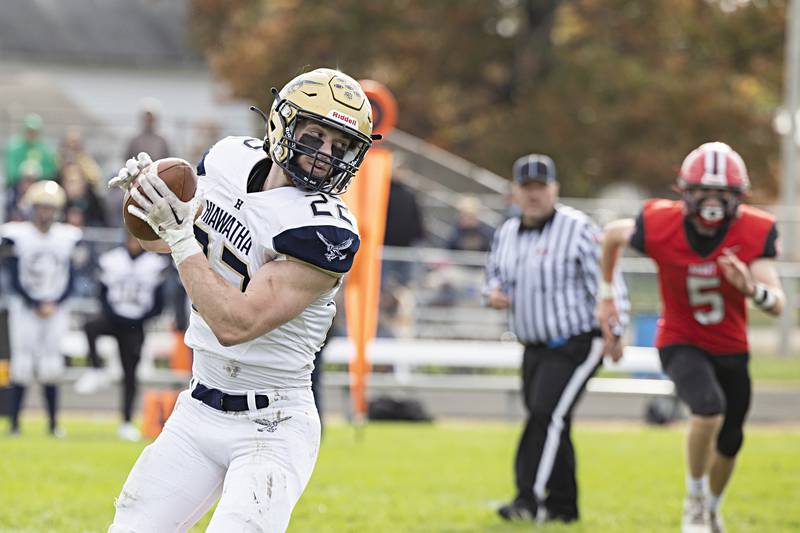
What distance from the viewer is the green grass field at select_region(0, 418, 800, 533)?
7.32 m

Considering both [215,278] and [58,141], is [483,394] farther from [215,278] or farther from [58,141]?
[215,278]

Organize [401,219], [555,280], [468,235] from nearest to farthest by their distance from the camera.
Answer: [555,280] < [401,219] < [468,235]

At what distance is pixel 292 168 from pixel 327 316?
51 centimetres

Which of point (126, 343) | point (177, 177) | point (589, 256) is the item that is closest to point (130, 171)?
point (177, 177)

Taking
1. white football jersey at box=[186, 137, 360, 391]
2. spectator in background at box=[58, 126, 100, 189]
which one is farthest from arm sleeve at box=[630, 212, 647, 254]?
spectator in background at box=[58, 126, 100, 189]

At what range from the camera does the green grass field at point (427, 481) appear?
7316 millimetres

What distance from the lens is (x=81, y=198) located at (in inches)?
593

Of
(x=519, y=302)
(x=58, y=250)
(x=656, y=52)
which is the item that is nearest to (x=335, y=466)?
(x=519, y=302)

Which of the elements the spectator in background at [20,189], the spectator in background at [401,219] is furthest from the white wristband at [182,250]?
the spectator in background at [401,219]

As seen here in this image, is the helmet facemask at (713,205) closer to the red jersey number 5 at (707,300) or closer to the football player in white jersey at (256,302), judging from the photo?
the red jersey number 5 at (707,300)

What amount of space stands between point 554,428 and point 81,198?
8.77m

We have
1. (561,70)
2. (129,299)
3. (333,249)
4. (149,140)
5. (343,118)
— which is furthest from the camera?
(561,70)

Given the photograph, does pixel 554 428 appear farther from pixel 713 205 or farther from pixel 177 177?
pixel 177 177

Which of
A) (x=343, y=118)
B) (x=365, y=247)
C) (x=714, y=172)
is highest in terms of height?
(x=714, y=172)
